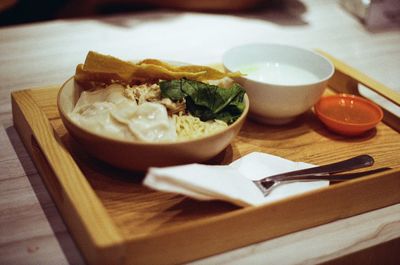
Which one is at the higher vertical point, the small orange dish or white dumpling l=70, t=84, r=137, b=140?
white dumpling l=70, t=84, r=137, b=140

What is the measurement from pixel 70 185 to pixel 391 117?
2.83ft

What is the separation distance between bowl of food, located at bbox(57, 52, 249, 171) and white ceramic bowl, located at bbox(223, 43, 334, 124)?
0.31ft

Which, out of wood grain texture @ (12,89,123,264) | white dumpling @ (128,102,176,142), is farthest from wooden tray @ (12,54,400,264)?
white dumpling @ (128,102,176,142)

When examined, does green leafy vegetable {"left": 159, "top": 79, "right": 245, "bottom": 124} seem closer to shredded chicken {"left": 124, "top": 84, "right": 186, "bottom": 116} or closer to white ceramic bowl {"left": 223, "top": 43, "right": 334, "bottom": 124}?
shredded chicken {"left": 124, "top": 84, "right": 186, "bottom": 116}

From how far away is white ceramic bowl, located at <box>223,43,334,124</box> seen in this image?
1.21 m

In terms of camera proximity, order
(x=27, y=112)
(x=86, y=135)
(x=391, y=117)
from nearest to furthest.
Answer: (x=86, y=135)
(x=27, y=112)
(x=391, y=117)

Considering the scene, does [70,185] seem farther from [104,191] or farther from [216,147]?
[216,147]

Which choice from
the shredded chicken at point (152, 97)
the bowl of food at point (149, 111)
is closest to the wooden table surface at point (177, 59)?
the bowl of food at point (149, 111)

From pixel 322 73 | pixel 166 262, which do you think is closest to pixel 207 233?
pixel 166 262

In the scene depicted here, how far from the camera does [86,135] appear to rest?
0.96 metres

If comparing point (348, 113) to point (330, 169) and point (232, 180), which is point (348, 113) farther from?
point (232, 180)

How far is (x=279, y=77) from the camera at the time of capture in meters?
1.33

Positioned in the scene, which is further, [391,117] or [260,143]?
[391,117]

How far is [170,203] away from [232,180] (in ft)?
0.41
